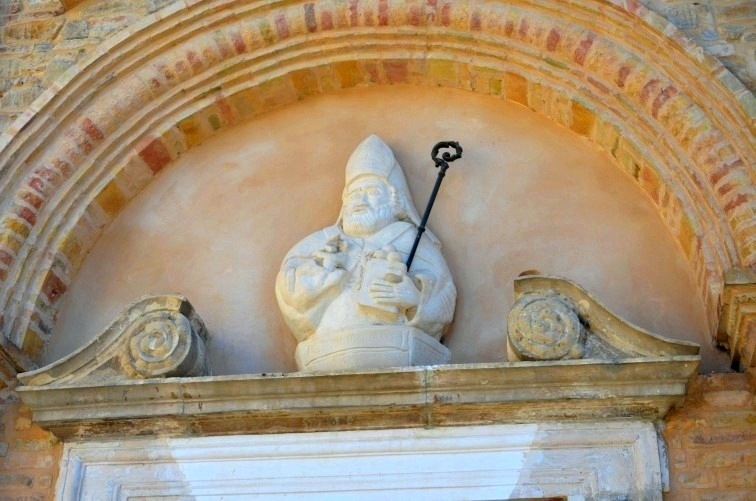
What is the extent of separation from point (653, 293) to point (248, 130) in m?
2.33

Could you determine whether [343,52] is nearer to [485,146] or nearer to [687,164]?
[485,146]

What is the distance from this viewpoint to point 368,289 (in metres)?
5.89

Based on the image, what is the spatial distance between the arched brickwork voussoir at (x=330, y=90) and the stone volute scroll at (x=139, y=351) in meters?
0.39

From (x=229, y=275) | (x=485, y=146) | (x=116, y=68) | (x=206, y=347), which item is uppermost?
(x=116, y=68)

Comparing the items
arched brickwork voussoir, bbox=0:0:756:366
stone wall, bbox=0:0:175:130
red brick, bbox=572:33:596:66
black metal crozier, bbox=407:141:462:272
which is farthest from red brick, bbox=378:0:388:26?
stone wall, bbox=0:0:175:130

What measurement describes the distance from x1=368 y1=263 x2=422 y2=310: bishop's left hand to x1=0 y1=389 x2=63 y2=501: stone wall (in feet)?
5.26

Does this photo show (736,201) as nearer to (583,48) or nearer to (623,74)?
(623,74)

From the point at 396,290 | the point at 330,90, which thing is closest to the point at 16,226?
the point at 330,90

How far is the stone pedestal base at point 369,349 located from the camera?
5742 millimetres

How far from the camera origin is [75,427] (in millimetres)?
5812

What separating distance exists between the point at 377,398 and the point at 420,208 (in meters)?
1.28

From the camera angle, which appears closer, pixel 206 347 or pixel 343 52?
pixel 206 347

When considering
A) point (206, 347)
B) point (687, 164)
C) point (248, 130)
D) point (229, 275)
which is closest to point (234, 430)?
point (206, 347)

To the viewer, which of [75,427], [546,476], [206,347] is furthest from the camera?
[206,347]
